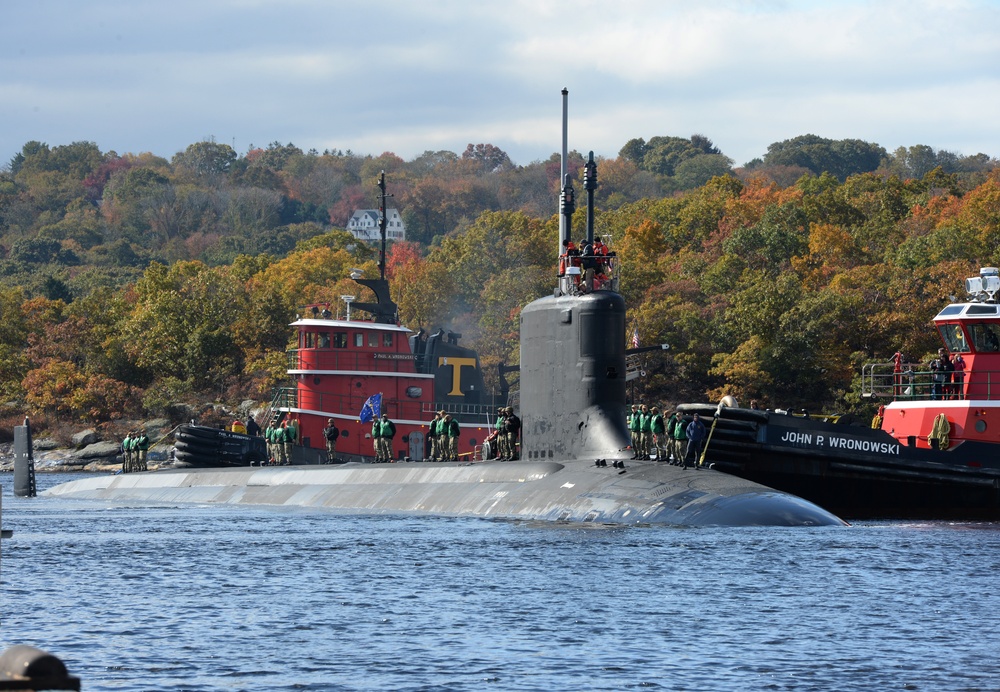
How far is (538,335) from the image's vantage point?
30.7 metres

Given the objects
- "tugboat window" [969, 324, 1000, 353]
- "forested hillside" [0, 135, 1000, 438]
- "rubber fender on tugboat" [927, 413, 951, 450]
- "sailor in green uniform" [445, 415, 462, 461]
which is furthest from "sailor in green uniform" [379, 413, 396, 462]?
"forested hillside" [0, 135, 1000, 438]

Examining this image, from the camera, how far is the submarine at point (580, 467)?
27141 mm

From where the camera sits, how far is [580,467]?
98.0ft

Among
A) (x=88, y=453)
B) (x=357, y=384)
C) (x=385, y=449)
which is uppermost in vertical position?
(x=357, y=384)

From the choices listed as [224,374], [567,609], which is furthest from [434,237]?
[567,609]

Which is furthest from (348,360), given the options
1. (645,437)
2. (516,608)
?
(516,608)

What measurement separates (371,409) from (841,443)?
17773 millimetres

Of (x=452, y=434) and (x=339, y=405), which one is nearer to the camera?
(x=452, y=434)

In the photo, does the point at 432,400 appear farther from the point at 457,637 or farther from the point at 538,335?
the point at 457,637

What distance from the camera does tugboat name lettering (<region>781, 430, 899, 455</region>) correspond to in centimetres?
3447

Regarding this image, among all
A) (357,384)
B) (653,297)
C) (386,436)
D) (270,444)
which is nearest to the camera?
(386,436)

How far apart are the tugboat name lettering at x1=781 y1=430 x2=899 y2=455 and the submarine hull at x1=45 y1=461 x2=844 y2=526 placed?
18.4ft

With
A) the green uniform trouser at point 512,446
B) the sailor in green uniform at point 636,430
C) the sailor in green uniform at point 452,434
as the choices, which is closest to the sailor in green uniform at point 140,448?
the sailor in green uniform at point 452,434

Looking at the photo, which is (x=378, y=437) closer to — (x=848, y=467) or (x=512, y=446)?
(x=512, y=446)
